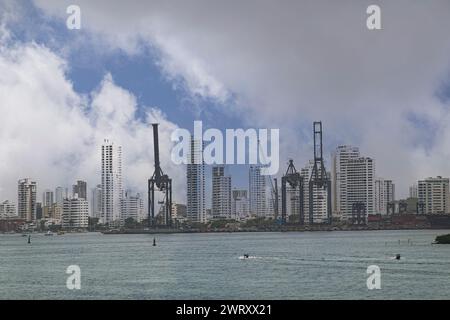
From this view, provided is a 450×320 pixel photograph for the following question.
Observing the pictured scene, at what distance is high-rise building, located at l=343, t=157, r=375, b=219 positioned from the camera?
106ft

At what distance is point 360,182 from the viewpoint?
118 ft

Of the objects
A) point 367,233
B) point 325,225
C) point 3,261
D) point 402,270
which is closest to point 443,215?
point 325,225

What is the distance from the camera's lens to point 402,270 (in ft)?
84.2

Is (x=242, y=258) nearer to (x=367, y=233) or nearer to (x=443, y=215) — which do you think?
(x=443, y=215)

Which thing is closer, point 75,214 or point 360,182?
point 360,182

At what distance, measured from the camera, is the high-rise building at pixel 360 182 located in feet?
106

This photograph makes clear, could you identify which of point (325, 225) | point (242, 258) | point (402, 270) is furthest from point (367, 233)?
point (402, 270)

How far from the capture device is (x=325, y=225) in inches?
2167

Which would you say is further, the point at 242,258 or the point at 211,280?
the point at 242,258

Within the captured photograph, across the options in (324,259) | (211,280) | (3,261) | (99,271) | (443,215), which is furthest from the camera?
(443,215)
